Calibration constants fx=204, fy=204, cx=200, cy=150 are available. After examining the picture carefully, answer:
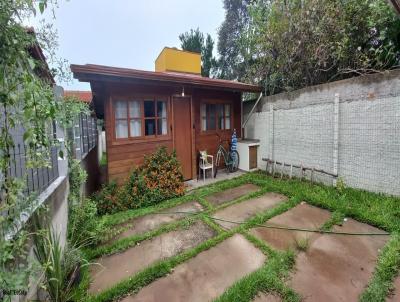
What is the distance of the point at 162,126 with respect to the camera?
206 inches

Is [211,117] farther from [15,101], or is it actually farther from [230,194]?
[15,101]

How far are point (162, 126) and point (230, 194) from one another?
238 cm

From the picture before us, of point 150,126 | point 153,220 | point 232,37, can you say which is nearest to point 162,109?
point 150,126

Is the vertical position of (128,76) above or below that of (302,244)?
above

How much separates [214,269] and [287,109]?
4603 mm

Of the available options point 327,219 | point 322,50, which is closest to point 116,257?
point 327,219

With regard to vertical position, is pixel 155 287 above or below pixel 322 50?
below

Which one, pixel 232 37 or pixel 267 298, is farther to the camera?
pixel 232 37

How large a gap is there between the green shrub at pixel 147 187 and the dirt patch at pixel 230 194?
2.48 feet

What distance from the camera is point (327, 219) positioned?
10.9 ft

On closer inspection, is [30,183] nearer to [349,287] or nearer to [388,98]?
[349,287]

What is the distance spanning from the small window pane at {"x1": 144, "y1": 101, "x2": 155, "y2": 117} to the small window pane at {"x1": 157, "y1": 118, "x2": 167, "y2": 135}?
24cm

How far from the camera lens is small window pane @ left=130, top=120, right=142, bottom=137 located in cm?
478

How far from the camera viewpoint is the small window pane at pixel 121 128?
4590 millimetres
